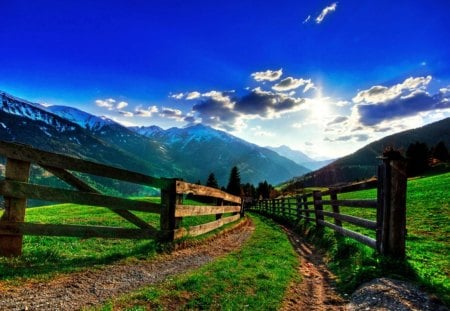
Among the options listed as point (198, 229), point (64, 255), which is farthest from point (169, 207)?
point (64, 255)

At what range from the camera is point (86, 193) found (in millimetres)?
7758

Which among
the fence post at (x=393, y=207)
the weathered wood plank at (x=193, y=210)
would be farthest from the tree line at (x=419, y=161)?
the fence post at (x=393, y=207)

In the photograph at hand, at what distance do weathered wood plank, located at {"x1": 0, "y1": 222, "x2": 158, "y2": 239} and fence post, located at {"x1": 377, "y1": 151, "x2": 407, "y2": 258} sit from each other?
6.14 metres

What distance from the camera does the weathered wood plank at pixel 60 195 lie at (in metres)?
6.78

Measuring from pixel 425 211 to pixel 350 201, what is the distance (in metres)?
11.5

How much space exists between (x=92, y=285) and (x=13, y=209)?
232cm

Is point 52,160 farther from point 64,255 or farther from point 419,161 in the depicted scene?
point 419,161

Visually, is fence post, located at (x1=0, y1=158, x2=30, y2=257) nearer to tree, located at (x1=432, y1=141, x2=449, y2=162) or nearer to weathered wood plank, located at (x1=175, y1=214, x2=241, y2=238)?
weathered wood plank, located at (x1=175, y1=214, x2=241, y2=238)

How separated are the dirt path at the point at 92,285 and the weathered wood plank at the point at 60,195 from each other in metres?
1.46

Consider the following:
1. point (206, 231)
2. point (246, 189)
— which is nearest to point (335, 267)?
point (206, 231)

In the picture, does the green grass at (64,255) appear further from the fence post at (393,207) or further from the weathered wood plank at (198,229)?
the fence post at (393,207)

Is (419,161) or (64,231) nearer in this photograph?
(64,231)

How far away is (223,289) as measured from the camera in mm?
6730

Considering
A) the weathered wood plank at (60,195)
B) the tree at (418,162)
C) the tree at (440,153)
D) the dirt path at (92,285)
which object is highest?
the tree at (440,153)
